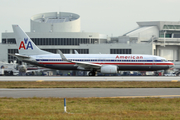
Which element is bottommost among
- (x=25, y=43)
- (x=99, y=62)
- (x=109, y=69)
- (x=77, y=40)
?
(x=109, y=69)

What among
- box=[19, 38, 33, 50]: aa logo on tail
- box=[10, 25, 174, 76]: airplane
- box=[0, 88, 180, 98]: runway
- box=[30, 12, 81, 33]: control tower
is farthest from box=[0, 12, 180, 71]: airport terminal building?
box=[0, 88, 180, 98]: runway

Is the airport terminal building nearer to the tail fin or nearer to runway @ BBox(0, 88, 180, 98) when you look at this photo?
the tail fin

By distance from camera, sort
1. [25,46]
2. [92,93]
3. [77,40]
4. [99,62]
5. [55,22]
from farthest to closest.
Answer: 1. [55,22]
2. [77,40]
3. [25,46]
4. [99,62]
5. [92,93]

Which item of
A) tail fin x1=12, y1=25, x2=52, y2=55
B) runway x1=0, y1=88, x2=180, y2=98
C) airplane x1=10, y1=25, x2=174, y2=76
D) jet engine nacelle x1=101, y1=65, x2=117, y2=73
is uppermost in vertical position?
tail fin x1=12, y1=25, x2=52, y2=55

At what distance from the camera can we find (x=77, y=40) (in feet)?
267

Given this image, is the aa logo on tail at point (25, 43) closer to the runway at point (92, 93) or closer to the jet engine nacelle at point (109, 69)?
the jet engine nacelle at point (109, 69)

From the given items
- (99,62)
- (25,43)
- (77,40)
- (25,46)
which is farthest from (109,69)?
(77,40)

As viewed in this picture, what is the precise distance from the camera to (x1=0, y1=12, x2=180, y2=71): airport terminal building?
254 feet

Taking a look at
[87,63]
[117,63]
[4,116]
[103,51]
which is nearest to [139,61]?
[117,63]

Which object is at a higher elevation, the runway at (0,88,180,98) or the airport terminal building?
the airport terminal building

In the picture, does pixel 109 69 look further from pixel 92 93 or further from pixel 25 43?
pixel 92 93

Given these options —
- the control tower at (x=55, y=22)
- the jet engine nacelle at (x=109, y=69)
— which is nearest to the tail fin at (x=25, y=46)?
the jet engine nacelle at (x=109, y=69)

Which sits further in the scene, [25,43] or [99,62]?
[25,43]

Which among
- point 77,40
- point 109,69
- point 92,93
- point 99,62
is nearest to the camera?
point 92,93
